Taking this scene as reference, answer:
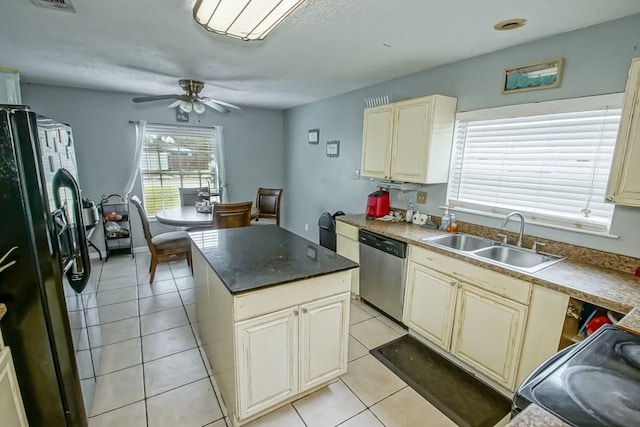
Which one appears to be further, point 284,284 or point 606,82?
point 606,82

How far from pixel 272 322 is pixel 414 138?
77.9 inches

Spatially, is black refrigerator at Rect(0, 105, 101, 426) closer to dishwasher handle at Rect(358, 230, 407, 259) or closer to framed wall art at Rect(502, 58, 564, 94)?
dishwasher handle at Rect(358, 230, 407, 259)

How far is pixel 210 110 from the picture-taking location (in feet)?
15.3

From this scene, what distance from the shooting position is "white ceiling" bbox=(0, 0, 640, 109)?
1.66 meters

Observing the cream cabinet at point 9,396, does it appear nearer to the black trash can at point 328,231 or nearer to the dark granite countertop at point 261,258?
the dark granite countertop at point 261,258

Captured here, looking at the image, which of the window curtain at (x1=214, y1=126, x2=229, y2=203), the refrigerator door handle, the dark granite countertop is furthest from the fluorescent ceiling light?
the window curtain at (x1=214, y1=126, x2=229, y2=203)

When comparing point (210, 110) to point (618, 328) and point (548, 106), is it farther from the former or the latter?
point (618, 328)

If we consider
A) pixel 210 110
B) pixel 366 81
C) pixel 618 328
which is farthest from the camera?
pixel 210 110

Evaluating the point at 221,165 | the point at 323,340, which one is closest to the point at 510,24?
the point at 323,340

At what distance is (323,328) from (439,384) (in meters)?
0.95

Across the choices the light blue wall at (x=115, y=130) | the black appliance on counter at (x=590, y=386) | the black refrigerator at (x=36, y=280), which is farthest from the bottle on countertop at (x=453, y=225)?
the light blue wall at (x=115, y=130)

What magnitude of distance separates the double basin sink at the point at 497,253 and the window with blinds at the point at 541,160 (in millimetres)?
259

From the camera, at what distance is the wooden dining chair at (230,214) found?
3111 millimetres

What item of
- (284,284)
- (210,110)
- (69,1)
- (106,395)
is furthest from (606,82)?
(210,110)
